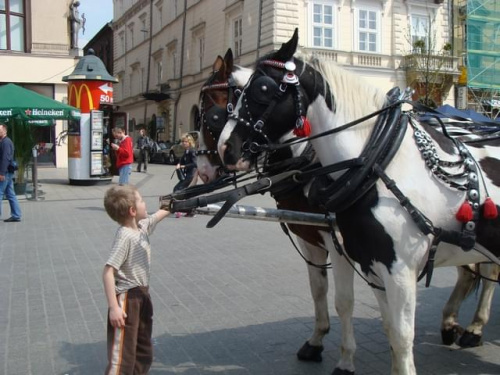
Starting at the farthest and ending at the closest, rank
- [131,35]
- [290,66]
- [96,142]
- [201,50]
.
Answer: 1. [131,35]
2. [201,50]
3. [96,142]
4. [290,66]

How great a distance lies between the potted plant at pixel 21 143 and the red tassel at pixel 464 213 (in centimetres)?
1339

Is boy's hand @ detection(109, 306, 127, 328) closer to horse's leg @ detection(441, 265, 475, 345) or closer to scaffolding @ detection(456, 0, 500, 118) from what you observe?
horse's leg @ detection(441, 265, 475, 345)

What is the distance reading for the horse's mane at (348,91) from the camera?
2941 millimetres

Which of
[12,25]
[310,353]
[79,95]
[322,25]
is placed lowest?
[310,353]

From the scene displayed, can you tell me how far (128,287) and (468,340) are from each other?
8.95ft

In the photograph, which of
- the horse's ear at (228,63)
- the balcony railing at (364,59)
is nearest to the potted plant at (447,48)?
the balcony railing at (364,59)

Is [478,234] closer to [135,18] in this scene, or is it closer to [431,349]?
[431,349]

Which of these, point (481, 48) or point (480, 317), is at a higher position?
point (481, 48)

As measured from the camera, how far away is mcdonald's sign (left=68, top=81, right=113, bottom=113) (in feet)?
55.1

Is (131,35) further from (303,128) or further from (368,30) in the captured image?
(303,128)

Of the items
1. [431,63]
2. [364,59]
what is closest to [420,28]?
[431,63]

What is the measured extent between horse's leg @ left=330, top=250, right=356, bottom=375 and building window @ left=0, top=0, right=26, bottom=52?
22.8m

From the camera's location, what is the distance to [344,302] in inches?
143

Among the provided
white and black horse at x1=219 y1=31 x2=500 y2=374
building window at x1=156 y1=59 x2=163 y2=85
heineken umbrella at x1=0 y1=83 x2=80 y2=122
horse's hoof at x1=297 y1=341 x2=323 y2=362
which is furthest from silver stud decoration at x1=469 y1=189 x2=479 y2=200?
building window at x1=156 y1=59 x2=163 y2=85
